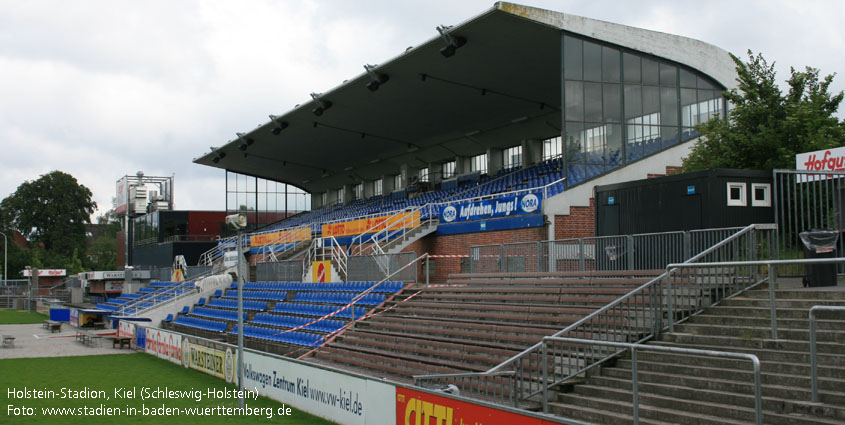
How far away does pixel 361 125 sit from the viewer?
41875mm

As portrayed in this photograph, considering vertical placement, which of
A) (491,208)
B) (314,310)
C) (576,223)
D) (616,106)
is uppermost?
(616,106)

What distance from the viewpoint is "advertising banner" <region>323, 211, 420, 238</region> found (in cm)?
2845

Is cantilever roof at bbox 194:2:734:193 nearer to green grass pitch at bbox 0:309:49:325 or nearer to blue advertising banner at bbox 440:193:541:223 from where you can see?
blue advertising banner at bbox 440:193:541:223

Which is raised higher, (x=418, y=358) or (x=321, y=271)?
(x=321, y=271)

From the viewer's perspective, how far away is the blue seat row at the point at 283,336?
21672 millimetres

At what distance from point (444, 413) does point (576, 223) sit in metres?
14.0

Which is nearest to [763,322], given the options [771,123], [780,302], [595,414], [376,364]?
[780,302]

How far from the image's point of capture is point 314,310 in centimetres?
2480

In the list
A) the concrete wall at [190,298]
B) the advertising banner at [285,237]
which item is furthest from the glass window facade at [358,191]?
the concrete wall at [190,298]

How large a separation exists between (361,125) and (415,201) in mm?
5276

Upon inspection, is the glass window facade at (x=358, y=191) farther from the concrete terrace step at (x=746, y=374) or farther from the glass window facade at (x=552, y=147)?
the concrete terrace step at (x=746, y=374)

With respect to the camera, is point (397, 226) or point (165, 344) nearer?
point (165, 344)

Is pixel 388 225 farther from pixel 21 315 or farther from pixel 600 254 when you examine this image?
pixel 21 315

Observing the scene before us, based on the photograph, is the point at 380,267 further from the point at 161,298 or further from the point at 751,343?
the point at 161,298
